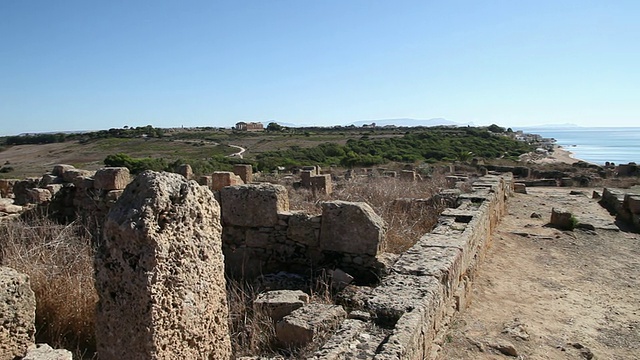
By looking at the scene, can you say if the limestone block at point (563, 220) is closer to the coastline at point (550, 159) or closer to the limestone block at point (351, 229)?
the limestone block at point (351, 229)

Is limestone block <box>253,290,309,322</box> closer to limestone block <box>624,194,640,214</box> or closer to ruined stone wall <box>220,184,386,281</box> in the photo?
ruined stone wall <box>220,184,386,281</box>

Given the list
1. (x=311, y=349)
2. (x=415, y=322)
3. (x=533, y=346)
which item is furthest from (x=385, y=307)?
(x=533, y=346)

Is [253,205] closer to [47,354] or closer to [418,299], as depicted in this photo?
[418,299]

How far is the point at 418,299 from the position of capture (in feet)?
12.4

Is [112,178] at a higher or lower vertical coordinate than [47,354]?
higher

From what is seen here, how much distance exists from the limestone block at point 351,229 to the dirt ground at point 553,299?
133cm

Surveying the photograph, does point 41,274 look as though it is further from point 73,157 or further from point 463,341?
point 73,157

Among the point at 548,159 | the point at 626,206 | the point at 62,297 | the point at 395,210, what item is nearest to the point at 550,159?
the point at 548,159

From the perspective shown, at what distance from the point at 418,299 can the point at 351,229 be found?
2.00 metres

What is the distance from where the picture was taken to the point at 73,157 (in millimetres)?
42688

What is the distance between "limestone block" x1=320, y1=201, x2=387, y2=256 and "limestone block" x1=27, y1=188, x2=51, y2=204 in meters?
5.87

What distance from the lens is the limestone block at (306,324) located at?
3.77m

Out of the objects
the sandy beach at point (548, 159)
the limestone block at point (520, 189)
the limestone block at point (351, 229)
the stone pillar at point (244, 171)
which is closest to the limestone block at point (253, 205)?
the limestone block at point (351, 229)

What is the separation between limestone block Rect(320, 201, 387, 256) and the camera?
562cm
